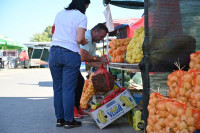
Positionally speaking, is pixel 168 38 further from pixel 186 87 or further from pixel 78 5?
pixel 78 5

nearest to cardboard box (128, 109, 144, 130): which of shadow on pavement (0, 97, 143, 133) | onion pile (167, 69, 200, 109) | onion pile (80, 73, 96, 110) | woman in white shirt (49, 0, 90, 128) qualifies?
→ shadow on pavement (0, 97, 143, 133)

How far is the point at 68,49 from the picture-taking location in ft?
13.2

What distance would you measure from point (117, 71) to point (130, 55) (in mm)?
5362

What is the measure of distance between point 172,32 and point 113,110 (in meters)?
1.69

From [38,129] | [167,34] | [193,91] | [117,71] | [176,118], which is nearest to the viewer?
[176,118]

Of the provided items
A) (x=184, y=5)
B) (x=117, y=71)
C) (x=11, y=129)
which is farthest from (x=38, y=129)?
(x=117, y=71)

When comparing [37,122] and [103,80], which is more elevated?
[103,80]

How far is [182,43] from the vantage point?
9.89ft

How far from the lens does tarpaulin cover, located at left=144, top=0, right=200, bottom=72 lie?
9.64ft

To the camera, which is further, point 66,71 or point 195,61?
point 66,71

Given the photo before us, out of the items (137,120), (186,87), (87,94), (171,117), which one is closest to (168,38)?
(186,87)

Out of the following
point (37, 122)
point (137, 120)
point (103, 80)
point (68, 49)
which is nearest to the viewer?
point (137, 120)

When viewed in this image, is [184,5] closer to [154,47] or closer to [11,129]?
[154,47]

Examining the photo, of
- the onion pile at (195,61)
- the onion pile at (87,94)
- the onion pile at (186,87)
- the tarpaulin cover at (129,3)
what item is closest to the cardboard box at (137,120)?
the onion pile at (186,87)
